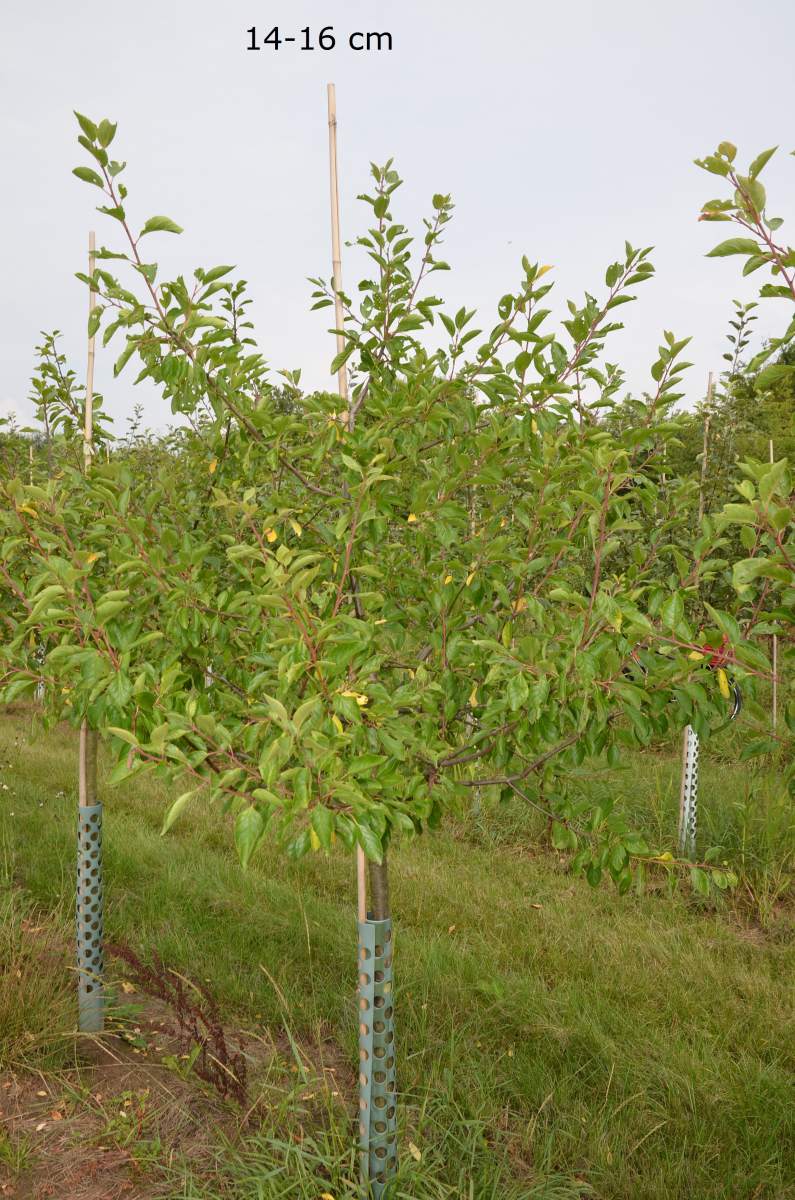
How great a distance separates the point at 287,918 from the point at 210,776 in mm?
2900

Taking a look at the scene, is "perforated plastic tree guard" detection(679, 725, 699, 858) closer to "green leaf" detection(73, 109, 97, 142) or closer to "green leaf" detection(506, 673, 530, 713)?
"green leaf" detection(506, 673, 530, 713)

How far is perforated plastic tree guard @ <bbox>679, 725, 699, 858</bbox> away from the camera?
5.54m

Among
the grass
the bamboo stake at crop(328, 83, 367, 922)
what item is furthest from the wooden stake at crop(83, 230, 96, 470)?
the grass

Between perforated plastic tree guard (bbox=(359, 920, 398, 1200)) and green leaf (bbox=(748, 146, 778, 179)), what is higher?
green leaf (bbox=(748, 146, 778, 179))

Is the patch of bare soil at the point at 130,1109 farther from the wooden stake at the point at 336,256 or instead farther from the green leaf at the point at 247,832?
the wooden stake at the point at 336,256

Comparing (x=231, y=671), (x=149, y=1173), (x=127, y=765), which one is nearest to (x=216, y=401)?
(x=231, y=671)

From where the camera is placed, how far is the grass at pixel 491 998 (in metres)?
2.80

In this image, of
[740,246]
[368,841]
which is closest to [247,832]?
[368,841]

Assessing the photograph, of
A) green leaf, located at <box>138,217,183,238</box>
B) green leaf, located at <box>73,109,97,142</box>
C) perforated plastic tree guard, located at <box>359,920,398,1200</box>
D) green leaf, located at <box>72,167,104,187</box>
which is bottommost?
perforated plastic tree guard, located at <box>359,920,398,1200</box>

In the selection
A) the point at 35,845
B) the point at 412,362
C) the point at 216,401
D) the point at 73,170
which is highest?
the point at 73,170

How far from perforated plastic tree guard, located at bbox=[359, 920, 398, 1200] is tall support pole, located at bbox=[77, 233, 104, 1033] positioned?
1.42m

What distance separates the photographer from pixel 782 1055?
3.45 m

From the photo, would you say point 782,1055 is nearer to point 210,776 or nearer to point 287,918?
point 287,918

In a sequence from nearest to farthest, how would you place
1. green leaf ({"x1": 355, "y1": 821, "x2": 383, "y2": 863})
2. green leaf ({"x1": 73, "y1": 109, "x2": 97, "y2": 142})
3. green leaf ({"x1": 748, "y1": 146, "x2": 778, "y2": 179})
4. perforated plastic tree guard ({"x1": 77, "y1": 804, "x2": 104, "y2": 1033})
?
green leaf ({"x1": 748, "y1": 146, "x2": 778, "y2": 179}) < green leaf ({"x1": 355, "y1": 821, "x2": 383, "y2": 863}) < green leaf ({"x1": 73, "y1": 109, "x2": 97, "y2": 142}) < perforated plastic tree guard ({"x1": 77, "y1": 804, "x2": 104, "y2": 1033})
